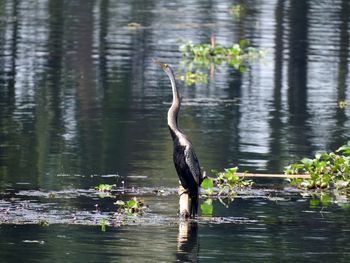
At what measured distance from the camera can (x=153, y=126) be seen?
23.0m

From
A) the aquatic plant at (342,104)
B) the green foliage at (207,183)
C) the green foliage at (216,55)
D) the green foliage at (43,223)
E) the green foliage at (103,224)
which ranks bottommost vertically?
the green foliage at (216,55)

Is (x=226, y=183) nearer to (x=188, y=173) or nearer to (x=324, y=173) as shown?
(x=324, y=173)

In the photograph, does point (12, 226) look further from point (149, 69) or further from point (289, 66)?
point (289, 66)

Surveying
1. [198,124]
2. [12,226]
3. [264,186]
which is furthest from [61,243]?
[198,124]

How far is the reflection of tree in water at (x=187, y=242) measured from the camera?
1282cm

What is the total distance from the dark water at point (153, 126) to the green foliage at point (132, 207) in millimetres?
233

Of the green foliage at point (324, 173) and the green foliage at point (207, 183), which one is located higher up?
the green foliage at point (207, 183)

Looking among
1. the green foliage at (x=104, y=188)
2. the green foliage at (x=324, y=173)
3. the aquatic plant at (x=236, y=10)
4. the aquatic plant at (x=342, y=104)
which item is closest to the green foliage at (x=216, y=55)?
the aquatic plant at (x=342, y=104)

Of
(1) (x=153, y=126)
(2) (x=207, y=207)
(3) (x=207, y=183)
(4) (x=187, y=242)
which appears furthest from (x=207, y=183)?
(1) (x=153, y=126)

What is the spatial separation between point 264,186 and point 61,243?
477cm

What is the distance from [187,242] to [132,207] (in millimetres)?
1610

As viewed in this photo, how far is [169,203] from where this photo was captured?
15766 millimetres

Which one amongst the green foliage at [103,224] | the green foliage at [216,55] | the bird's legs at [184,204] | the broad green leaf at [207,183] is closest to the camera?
the green foliage at [103,224]

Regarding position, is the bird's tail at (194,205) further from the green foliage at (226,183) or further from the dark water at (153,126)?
the green foliage at (226,183)
